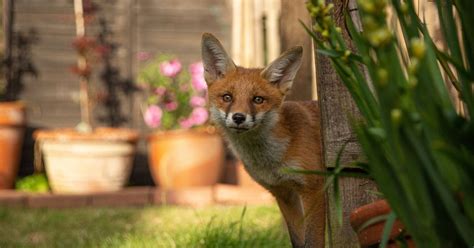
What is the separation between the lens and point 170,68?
9.16 meters

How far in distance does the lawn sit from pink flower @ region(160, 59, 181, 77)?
2.11 metres

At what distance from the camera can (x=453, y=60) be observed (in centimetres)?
175

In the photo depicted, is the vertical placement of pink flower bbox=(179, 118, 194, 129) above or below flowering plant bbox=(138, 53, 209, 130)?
below

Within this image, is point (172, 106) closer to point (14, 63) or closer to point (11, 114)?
point (11, 114)

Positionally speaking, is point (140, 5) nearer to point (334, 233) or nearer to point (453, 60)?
point (334, 233)

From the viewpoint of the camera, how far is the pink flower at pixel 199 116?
352 inches

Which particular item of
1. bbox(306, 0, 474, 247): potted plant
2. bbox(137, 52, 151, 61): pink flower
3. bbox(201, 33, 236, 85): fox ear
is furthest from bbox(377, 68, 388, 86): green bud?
bbox(137, 52, 151, 61): pink flower

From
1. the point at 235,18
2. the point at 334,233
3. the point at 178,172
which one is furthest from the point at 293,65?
the point at 235,18

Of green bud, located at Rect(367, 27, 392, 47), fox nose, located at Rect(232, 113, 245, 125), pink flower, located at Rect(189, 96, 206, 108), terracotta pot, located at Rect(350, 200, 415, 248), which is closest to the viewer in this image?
green bud, located at Rect(367, 27, 392, 47)

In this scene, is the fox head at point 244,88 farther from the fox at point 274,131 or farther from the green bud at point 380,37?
the green bud at point 380,37

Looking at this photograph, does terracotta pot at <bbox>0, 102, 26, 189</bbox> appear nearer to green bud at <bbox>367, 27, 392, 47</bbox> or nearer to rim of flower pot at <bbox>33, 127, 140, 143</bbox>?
rim of flower pot at <bbox>33, 127, 140, 143</bbox>

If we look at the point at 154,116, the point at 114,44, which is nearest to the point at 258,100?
the point at 154,116

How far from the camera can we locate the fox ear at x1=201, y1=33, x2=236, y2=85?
4.32 meters

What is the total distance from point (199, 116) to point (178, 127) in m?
0.34
